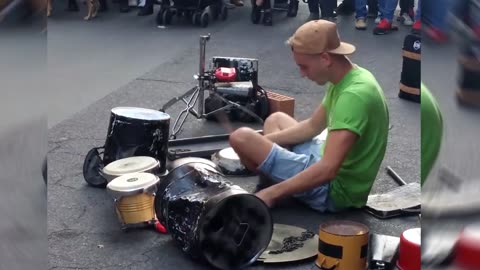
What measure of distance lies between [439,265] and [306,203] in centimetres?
345

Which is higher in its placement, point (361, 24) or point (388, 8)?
point (388, 8)

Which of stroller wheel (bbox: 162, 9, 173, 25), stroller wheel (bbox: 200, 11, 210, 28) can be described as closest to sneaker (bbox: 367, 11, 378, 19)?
stroller wheel (bbox: 200, 11, 210, 28)

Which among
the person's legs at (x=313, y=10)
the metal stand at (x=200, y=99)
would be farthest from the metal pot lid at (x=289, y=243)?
the person's legs at (x=313, y=10)

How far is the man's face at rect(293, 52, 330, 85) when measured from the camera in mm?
4023

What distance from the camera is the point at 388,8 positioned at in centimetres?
998

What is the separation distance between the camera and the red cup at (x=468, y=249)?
95cm

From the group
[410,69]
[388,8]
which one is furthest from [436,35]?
[388,8]

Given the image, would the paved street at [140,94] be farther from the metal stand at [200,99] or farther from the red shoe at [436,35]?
the red shoe at [436,35]

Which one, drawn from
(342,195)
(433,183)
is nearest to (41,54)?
(433,183)

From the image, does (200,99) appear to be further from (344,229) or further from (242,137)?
(344,229)

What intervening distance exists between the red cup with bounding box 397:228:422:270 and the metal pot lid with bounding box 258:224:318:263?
463mm

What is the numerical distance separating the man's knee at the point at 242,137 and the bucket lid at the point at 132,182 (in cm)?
62

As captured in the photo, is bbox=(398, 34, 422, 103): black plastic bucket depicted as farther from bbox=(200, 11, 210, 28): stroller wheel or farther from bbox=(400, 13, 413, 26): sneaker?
bbox=(200, 11, 210, 28): stroller wheel

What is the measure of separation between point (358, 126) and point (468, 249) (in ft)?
9.65
